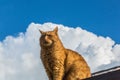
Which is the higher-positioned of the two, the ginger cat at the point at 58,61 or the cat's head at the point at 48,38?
the cat's head at the point at 48,38

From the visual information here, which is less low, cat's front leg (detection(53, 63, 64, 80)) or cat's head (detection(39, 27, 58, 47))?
cat's head (detection(39, 27, 58, 47))

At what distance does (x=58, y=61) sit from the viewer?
18.6 m

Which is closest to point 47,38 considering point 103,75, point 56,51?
point 56,51

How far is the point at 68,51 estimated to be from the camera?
1897 cm

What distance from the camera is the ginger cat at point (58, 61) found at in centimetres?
1859

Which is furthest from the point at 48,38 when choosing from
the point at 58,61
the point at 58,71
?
the point at 58,71

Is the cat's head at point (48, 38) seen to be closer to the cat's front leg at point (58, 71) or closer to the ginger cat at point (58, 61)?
the ginger cat at point (58, 61)

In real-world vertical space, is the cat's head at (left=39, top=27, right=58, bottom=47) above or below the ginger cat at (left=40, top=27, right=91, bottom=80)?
above

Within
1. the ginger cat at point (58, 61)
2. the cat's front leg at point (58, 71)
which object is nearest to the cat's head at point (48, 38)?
the ginger cat at point (58, 61)

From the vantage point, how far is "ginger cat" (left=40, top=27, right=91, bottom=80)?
18594mm

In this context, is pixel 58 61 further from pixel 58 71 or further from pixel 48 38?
pixel 48 38

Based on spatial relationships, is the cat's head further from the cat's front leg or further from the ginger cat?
the cat's front leg

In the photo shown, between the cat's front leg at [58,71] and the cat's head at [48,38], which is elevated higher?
the cat's head at [48,38]

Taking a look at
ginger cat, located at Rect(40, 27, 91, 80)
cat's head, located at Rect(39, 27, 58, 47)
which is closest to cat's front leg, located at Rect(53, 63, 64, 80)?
ginger cat, located at Rect(40, 27, 91, 80)
